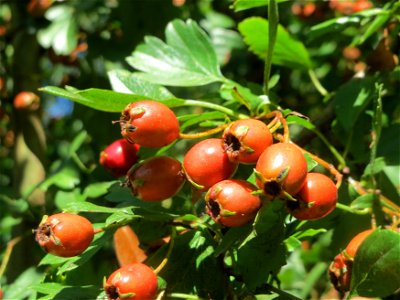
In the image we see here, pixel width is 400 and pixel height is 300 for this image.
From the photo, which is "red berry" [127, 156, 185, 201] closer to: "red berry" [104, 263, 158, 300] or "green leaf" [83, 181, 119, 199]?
"red berry" [104, 263, 158, 300]

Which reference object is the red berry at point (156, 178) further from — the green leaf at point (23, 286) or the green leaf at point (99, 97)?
the green leaf at point (23, 286)

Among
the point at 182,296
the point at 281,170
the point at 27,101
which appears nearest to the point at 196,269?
the point at 182,296

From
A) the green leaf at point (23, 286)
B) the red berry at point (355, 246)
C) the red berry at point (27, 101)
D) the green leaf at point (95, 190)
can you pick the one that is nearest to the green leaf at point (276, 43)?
the green leaf at point (95, 190)

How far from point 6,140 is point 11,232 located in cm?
85

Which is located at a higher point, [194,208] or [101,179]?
[194,208]

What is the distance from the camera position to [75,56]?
2.31m

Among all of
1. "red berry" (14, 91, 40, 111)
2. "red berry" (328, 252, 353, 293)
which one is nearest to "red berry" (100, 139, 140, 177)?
"red berry" (328, 252, 353, 293)

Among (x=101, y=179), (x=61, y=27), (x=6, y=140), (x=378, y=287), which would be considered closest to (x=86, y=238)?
(x=378, y=287)

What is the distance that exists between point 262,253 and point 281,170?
0.66 ft

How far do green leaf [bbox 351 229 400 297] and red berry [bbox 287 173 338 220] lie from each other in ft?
0.23

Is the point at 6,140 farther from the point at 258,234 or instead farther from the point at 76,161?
the point at 258,234

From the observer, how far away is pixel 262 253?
3.21 ft

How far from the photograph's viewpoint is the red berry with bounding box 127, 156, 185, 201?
0.96 metres

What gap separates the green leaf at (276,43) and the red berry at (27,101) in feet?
2.46
